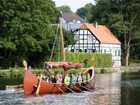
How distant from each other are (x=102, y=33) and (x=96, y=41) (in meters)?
3.54

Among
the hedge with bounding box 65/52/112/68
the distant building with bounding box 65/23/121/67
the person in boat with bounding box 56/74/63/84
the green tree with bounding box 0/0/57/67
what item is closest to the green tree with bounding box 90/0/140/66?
the distant building with bounding box 65/23/121/67

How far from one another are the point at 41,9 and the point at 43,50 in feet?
23.8

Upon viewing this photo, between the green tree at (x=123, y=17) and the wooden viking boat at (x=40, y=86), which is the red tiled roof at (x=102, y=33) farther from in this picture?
the wooden viking boat at (x=40, y=86)

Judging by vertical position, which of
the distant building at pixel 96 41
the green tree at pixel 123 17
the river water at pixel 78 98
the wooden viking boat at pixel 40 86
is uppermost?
the green tree at pixel 123 17

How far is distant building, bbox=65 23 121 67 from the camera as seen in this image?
393 ft

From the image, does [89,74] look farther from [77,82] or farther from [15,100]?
[15,100]

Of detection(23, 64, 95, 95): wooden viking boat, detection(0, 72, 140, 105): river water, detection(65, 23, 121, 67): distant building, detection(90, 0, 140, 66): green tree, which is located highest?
detection(90, 0, 140, 66): green tree

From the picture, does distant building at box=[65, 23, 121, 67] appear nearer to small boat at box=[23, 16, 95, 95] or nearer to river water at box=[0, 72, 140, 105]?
small boat at box=[23, 16, 95, 95]

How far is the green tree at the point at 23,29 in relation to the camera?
8588cm

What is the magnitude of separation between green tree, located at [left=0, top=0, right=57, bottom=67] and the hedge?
380 inches

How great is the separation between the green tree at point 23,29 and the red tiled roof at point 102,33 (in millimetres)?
27784

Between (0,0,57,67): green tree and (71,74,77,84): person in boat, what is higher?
(0,0,57,67): green tree

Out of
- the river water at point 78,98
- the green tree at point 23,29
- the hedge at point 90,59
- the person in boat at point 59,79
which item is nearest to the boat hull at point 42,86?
the person in boat at point 59,79

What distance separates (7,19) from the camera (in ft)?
284
